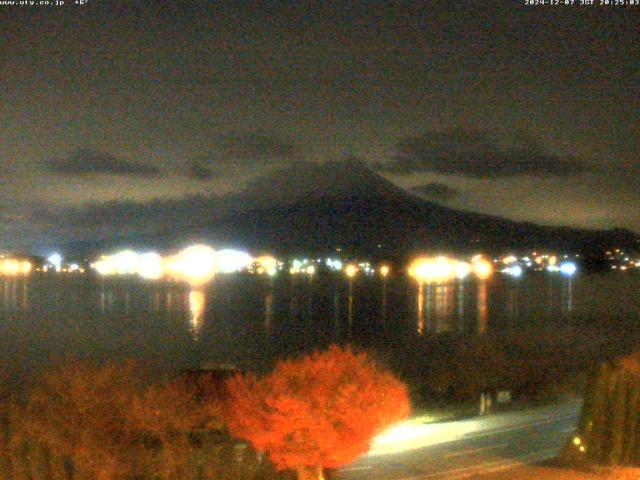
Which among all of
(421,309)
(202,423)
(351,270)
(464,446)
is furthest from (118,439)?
(351,270)

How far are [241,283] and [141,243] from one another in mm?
29065

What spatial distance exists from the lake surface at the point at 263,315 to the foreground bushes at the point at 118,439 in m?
21.9

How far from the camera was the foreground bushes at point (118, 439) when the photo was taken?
1504 cm

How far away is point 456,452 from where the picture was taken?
632 inches

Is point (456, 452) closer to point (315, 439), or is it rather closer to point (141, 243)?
point (315, 439)

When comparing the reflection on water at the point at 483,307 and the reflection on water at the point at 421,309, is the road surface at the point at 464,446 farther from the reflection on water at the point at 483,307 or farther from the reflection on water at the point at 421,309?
the reflection on water at the point at 421,309

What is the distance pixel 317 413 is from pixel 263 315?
54.9 metres

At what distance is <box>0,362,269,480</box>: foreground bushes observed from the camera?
1504 centimetres

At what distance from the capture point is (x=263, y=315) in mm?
67438

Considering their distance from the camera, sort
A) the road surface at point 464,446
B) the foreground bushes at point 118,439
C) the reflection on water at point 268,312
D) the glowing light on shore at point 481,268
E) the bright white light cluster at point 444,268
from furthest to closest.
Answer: the glowing light on shore at point 481,268
the bright white light cluster at point 444,268
the reflection on water at point 268,312
the foreground bushes at point 118,439
the road surface at point 464,446

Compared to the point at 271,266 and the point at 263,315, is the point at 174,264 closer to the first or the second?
the point at 271,266

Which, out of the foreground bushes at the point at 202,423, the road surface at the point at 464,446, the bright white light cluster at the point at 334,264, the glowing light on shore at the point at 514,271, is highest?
the bright white light cluster at the point at 334,264

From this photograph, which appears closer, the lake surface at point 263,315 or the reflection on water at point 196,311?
the lake surface at point 263,315

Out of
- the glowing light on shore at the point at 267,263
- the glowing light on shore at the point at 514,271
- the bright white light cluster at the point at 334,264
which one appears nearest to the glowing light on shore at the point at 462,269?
the glowing light on shore at the point at 514,271
